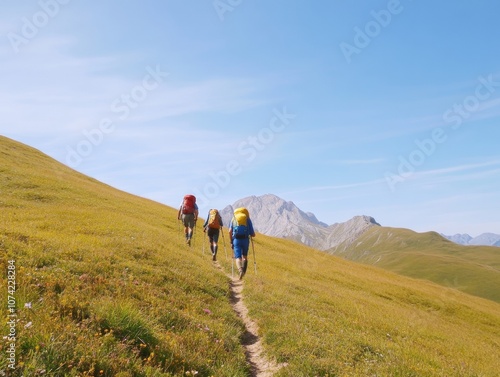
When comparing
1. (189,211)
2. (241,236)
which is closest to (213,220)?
(241,236)

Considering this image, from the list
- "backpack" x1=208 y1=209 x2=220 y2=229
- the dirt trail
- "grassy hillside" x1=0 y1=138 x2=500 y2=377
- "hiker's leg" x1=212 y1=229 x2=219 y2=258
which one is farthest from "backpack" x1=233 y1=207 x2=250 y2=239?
"hiker's leg" x1=212 y1=229 x2=219 y2=258

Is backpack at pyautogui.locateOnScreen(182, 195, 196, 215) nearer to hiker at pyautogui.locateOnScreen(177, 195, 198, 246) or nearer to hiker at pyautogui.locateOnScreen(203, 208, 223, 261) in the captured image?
hiker at pyautogui.locateOnScreen(177, 195, 198, 246)

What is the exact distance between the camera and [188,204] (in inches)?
982

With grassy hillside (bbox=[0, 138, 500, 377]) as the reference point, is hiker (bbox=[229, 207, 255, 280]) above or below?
above

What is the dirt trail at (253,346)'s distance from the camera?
27.6 ft

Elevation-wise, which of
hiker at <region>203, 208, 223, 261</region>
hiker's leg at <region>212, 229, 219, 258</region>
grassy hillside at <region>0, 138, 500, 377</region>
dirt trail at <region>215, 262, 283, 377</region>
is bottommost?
dirt trail at <region>215, 262, 283, 377</region>

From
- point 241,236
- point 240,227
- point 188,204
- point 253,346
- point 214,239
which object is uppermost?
point 188,204

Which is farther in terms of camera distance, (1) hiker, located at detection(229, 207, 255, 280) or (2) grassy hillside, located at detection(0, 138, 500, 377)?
(1) hiker, located at detection(229, 207, 255, 280)

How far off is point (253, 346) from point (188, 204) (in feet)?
53.0

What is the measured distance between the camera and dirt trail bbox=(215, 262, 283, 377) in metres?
8.40

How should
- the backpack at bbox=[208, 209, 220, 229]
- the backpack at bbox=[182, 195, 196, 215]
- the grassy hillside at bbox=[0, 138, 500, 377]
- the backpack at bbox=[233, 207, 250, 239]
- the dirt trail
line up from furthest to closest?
the backpack at bbox=[182, 195, 196, 215] → the backpack at bbox=[208, 209, 220, 229] → the backpack at bbox=[233, 207, 250, 239] → the dirt trail → the grassy hillside at bbox=[0, 138, 500, 377]

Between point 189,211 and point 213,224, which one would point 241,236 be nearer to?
point 213,224

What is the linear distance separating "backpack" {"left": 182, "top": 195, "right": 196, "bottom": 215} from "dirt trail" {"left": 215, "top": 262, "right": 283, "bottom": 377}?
36.6 ft

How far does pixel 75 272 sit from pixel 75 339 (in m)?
4.49
